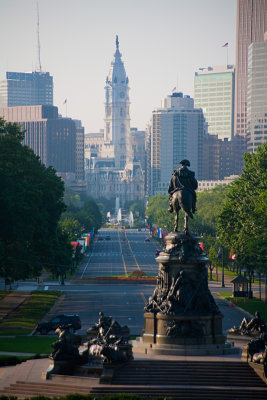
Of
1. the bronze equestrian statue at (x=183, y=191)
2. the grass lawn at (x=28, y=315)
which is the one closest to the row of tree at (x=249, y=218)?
the grass lawn at (x=28, y=315)

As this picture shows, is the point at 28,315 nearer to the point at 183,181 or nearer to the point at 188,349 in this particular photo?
the point at 183,181

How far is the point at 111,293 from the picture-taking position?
3659 inches

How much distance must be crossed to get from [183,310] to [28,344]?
1481 centimetres

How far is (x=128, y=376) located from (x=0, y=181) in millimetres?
43036

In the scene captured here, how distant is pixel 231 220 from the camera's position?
3885 inches

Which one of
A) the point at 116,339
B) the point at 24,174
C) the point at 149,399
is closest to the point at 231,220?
the point at 24,174

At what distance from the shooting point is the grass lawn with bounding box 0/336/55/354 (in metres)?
52.6

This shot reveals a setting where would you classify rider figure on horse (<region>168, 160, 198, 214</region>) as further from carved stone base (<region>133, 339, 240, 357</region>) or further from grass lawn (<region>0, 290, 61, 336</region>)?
grass lawn (<region>0, 290, 61, 336</region>)

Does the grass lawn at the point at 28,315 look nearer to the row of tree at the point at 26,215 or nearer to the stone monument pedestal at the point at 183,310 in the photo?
the row of tree at the point at 26,215

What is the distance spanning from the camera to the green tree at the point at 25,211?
7756 centimetres

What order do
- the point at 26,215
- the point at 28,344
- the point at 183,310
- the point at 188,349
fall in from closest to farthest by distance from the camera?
the point at 188,349
the point at 183,310
the point at 28,344
the point at 26,215

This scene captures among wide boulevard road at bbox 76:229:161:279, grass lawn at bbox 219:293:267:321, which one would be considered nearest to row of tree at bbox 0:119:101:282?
grass lawn at bbox 219:293:267:321

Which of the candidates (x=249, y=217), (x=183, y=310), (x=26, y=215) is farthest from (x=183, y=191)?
(x=249, y=217)

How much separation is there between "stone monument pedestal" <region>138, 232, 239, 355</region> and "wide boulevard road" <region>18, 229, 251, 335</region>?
16489 mm
